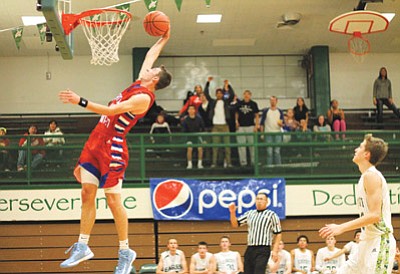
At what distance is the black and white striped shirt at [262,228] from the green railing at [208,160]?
10.6 ft

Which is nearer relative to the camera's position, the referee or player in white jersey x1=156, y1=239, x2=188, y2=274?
the referee

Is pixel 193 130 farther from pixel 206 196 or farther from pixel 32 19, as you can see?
pixel 32 19

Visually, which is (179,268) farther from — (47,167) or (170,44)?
(170,44)

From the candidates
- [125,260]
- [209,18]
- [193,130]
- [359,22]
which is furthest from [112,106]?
[209,18]

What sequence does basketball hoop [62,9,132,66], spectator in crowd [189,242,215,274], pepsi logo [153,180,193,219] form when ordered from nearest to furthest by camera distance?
basketball hoop [62,9,132,66], spectator in crowd [189,242,215,274], pepsi logo [153,180,193,219]

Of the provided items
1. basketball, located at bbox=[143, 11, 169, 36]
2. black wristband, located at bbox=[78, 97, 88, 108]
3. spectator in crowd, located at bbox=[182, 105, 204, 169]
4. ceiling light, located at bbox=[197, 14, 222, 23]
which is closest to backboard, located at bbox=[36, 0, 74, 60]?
basketball, located at bbox=[143, 11, 169, 36]

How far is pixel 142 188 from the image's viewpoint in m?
12.7

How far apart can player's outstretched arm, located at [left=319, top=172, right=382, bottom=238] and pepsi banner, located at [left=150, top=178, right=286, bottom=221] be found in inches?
310

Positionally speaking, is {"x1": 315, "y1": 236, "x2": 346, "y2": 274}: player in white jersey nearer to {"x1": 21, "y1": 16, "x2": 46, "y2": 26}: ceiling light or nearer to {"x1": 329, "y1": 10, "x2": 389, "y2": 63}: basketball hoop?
{"x1": 329, "y1": 10, "x2": 389, "y2": 63}: basketball hoop

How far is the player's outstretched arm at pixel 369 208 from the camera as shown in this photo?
4.57 metres

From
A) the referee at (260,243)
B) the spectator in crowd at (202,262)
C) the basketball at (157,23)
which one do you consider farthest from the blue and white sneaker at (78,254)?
the spectator in crowd at (202,262)

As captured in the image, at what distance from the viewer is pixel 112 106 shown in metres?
4.44

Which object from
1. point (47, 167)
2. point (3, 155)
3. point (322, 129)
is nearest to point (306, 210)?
point (322, 129)

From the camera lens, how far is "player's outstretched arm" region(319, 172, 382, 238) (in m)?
4.57
